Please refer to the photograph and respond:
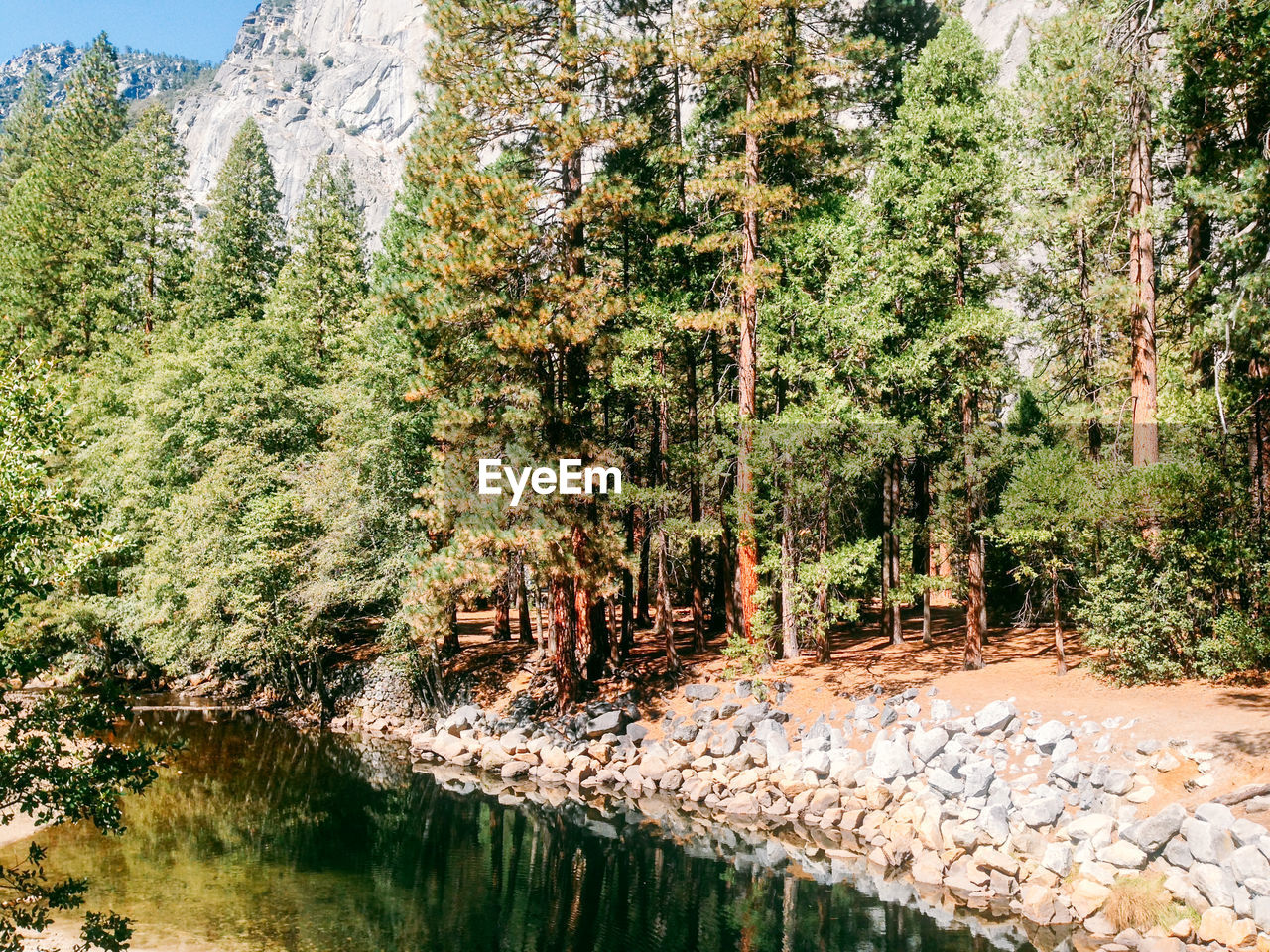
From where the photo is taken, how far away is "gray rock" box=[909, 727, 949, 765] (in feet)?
55.3

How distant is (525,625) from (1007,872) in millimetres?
17631

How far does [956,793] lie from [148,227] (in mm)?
43301

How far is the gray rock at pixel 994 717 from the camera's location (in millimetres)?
16594

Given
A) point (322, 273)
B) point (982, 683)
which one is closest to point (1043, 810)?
point (982, 683)

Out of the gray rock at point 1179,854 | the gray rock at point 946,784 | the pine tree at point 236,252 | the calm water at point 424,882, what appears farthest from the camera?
the pine tree at point 236,252

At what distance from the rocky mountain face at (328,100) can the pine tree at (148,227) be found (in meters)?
113

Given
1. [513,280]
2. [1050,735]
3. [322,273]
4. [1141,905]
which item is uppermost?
[322,273]

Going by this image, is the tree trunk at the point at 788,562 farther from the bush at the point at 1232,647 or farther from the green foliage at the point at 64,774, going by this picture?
the green foliage at the point at 64,774

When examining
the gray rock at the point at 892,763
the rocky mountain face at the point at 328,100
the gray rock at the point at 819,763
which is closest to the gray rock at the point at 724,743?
the gray rock at the point at 819,763

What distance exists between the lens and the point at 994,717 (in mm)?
16688

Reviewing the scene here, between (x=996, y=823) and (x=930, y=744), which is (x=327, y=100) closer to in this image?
(x=930, y=744)

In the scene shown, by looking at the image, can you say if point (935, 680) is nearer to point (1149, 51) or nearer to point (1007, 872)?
point (1007, 872)

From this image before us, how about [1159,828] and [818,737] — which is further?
[818,737]

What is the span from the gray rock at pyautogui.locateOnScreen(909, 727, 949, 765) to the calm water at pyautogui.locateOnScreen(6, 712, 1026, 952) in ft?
11.4
